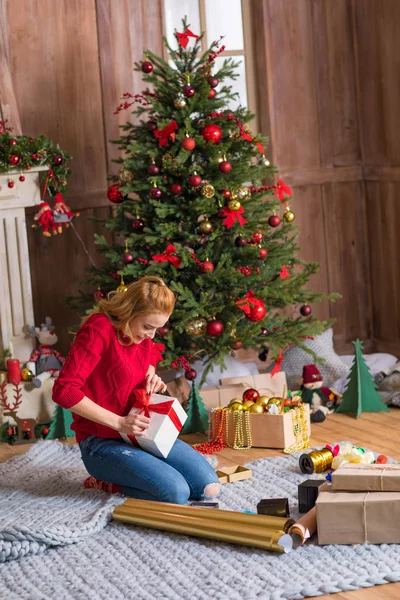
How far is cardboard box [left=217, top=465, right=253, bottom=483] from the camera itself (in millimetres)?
3381

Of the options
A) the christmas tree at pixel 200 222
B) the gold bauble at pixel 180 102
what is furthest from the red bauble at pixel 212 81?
the gold bauble at pixel 180 102

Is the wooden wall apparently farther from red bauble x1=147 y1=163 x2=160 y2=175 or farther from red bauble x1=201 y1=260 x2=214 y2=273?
red bauble x1=201 y1=260 x2=214 y2=273

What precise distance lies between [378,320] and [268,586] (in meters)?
3.08

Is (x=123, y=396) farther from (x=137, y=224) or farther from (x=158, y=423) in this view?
(x=137, y=224)

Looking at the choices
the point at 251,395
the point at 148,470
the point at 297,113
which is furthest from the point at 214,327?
the point at 297,113

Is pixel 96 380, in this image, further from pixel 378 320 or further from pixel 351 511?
pixel 378 320

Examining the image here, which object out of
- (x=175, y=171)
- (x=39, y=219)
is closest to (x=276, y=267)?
(x=175, y=171)

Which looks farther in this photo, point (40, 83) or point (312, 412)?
point (40, 83)

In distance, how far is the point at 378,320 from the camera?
17.7ft

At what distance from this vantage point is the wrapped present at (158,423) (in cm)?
314

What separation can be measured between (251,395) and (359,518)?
4.19ft

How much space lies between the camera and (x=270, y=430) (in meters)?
3.78

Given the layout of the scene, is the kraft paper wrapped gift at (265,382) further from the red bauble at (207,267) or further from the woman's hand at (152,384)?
A: the woman's hand at (152,384)

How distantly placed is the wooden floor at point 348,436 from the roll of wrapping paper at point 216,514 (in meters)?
0.65
